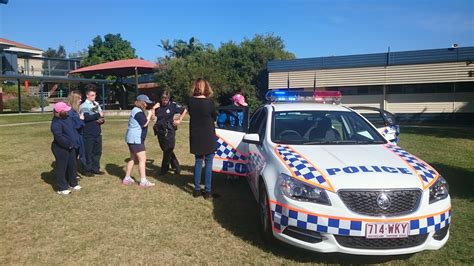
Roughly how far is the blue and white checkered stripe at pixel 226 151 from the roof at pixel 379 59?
66.4 feet

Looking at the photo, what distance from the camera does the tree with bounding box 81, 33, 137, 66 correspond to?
6156 cm

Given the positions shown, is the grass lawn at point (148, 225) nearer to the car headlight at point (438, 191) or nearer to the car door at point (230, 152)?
the car door at point (230, 152)

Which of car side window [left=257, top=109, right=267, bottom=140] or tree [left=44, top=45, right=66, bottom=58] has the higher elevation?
tree [left=44, top=45, right=66, bottom=58]

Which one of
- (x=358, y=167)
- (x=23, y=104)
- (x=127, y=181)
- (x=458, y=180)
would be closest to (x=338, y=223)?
(x=358, y=167)

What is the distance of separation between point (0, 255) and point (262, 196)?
276cm

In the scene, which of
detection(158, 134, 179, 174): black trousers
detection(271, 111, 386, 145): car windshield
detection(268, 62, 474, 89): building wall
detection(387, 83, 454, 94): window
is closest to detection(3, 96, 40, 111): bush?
detection(268, 62, 474, 89): building wall

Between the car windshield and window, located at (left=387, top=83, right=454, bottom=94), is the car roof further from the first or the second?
window, located at (left=387, top=83, right=454, bottom=94)

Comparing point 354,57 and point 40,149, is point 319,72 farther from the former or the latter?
point 40,149

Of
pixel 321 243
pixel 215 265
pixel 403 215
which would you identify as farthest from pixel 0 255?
pixel 403 215

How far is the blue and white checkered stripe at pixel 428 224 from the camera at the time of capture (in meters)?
3.58

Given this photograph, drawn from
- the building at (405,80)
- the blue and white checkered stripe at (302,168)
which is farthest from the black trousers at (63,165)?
the building at (405,80)

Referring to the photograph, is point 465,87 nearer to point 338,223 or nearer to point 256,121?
point 256,121

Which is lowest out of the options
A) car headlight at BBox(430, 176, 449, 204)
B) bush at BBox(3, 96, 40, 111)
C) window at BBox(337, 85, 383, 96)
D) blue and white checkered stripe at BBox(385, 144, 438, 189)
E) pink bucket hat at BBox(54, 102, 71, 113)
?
car headlight at BBox(430, 176, 449, 204)

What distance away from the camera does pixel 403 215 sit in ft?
11.7
